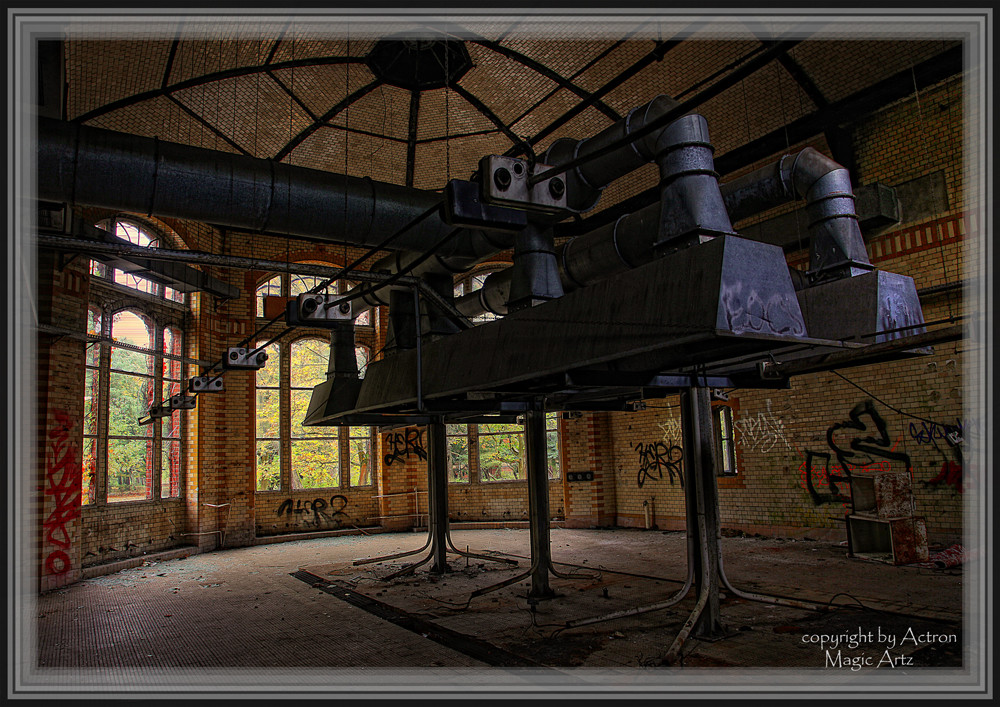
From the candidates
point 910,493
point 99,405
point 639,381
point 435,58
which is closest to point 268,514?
point 99,405

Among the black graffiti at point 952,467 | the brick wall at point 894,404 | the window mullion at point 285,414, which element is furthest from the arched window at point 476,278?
the black graffiti at point 952,467

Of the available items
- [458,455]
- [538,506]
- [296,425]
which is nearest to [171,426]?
[296,425]

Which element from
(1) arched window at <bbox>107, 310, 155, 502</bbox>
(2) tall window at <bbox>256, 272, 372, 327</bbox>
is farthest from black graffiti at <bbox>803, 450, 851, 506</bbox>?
(1) arched window at <bbox>107, 310, 155, 502</bbox>

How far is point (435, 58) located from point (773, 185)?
4.51 meters

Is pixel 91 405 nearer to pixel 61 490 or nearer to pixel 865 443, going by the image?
pixel 61 490

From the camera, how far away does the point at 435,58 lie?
7805mm

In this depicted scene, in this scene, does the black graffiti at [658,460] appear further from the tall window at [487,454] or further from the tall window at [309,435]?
the tall window at [309,435]

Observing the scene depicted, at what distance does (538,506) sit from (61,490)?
6.52 meters

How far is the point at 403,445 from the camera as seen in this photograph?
13875mm

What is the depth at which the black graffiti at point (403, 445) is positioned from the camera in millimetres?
13766

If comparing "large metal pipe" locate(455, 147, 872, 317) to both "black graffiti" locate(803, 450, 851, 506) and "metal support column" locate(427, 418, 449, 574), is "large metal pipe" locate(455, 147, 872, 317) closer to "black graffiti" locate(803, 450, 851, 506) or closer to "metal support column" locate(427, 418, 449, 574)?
"metal support column" locate(427, 418, 449, 574)

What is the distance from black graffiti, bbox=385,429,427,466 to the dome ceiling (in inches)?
246

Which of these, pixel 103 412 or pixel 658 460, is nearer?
pixel 103 412

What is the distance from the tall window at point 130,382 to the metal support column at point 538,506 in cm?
690
